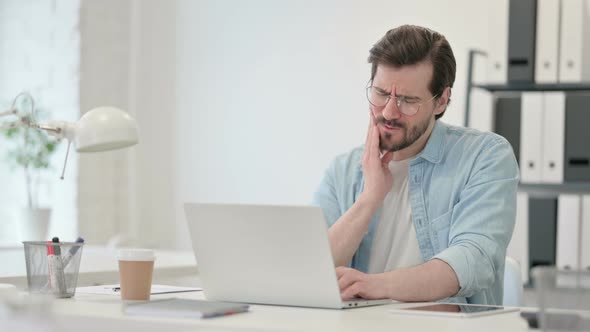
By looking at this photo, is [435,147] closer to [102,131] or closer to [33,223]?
[102,131]

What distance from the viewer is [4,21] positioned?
13.5ft

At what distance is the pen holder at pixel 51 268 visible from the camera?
1.59 m

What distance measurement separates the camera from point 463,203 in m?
1.87

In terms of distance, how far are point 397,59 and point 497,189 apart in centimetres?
35

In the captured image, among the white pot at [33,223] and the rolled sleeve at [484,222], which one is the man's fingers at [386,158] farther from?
the white pot at [33,223]

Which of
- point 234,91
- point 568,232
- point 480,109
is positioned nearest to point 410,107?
point 568,232

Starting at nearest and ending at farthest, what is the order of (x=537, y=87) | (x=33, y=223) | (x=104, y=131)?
1. (x=104, y=131)
2. (x=537, y=87)
3. (x=33, y=223)

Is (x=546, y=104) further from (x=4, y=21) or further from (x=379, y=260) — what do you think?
(x=4, y=21)

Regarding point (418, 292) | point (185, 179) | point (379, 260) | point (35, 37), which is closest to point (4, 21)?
point (35, 37)

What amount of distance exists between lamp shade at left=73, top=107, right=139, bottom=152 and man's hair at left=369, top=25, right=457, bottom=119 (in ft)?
2.05

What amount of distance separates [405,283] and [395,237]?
0.38m

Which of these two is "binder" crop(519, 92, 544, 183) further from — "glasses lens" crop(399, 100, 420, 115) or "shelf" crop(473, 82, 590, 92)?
"glasses lens" crop(399, 100, 420, 115)

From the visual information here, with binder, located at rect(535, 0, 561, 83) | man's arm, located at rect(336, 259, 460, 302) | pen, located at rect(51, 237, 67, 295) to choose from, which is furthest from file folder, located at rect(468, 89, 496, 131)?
pen, located at rect(51, 237, 67, 295)

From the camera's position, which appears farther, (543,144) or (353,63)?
(353,63)
